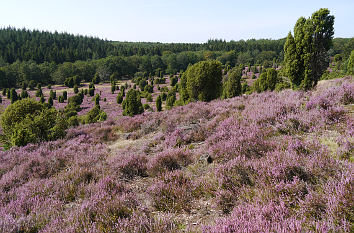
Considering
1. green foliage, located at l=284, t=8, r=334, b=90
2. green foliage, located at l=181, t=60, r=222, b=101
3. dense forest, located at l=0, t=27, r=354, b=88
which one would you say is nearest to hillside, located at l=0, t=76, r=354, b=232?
green foliage, located at l=284, t=8, r=334, b=90

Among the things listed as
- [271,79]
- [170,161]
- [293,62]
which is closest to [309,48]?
[293,62]

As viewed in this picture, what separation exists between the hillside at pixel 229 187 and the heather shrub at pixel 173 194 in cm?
2

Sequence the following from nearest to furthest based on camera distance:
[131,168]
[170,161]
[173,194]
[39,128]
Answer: [173,194] < [170,161] < [131,168] < [39,128]

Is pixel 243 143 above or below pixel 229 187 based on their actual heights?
above

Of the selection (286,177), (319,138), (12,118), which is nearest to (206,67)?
(319,138)

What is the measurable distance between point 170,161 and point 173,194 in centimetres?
159

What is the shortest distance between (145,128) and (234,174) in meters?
7.66

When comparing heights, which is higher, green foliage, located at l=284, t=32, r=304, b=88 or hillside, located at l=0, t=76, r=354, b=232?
green foliage, located at l=284, t=32, r=304, b=88

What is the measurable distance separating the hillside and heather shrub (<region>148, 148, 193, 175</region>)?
0.03m

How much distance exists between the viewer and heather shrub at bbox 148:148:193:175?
4762 mm

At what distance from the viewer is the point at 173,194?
3.37 m

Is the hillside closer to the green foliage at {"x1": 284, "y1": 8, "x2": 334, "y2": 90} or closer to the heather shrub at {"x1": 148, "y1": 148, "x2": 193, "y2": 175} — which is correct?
the heather shrub at {"x1": 148, "y1": 148, "x2": 193, "y2": 175}

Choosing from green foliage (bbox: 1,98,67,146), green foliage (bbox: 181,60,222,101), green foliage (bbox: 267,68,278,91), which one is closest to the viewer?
green foliage (bbox: 1,98,67,146)

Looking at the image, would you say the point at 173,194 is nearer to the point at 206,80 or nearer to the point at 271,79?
the point at 206,80
